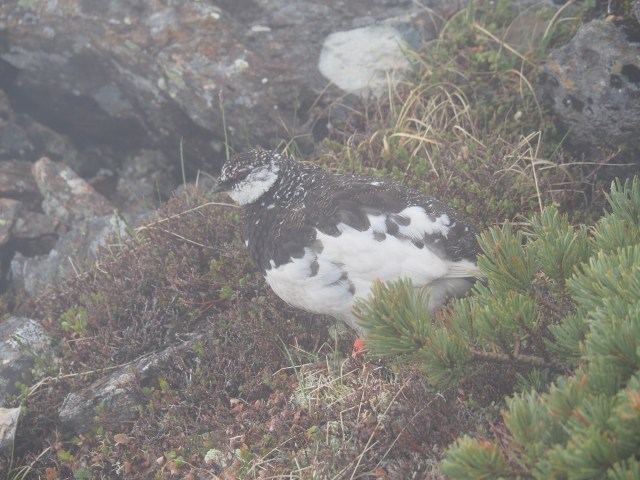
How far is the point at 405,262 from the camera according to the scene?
3113mm

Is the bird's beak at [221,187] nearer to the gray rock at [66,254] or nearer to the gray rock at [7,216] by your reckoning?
the gray rock at [66,254]

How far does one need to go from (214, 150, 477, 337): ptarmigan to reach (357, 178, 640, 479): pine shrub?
715mm

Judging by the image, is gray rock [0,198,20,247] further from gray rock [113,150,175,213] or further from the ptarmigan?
the ptarmigan

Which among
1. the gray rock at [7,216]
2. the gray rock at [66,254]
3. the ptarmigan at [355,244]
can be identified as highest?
the ptarmigan at [355,244]

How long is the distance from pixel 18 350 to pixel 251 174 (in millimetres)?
1806

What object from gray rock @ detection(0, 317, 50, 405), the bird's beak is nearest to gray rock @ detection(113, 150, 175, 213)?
gray rock @ detection(0, 317, 50, 405)

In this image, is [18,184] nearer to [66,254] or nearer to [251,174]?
[66,254]

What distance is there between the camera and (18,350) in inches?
160

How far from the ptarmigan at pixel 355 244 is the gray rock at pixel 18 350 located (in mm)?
1569

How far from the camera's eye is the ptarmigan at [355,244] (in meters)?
3.12

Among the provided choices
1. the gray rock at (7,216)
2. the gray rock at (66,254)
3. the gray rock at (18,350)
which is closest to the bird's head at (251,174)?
the gray rock at (66,254)

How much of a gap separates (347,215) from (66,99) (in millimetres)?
3891

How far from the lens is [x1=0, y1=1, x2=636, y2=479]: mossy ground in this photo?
116 inches

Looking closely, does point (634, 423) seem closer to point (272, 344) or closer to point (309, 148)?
point (272, 344)
